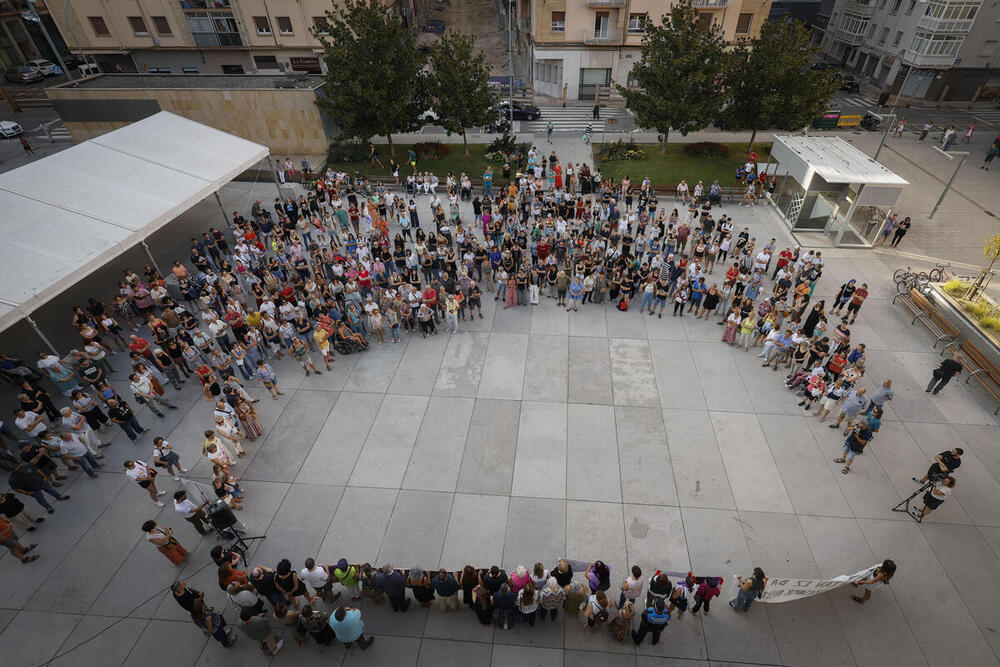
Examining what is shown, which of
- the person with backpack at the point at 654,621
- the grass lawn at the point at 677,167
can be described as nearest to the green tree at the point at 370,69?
the grass lawn at the point at 677,167

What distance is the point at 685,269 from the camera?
1492cm

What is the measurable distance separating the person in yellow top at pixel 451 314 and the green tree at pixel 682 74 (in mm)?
17680

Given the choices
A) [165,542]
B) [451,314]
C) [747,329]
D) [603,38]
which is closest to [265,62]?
[603,38]

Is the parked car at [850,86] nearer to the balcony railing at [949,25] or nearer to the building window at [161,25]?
the balcony railing at [949,25]

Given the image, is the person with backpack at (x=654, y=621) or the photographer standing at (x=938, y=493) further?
the photographer standing at (x=938, y=493)

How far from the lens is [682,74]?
24422 mm

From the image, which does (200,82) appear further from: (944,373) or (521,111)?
(944,373)

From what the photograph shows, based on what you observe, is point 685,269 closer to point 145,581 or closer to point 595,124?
point 145,581

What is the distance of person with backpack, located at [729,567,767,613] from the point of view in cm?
757

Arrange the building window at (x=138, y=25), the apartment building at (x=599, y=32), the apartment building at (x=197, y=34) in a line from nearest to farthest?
the apartment building at (x=599, y=32) → the apartment building at (x=197, y=34) → the building window at (x=138, y=25)

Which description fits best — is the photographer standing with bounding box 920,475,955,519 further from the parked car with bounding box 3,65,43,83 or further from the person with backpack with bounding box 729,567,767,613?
the parked car with bounding box 3,65,43,83

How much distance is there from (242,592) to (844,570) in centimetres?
999

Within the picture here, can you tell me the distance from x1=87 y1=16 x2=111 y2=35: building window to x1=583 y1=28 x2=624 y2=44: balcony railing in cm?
3578

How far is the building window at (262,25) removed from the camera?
118 ft
